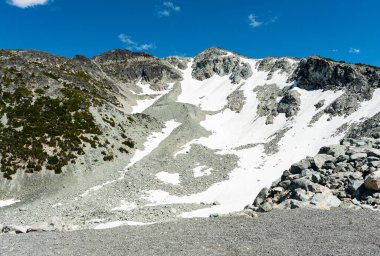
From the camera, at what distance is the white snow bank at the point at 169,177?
5652 cm

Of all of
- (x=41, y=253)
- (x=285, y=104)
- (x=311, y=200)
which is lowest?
(x=41, y=253)

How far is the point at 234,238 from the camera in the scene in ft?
60.8

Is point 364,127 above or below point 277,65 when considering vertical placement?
below

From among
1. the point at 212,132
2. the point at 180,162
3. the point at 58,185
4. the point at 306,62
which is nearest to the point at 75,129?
the point at 58,185

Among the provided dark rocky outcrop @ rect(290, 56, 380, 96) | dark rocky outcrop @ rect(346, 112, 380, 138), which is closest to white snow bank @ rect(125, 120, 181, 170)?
dark rocky outcrop @ rect(290, 56, 380, 96)

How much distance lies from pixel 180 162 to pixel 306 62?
54613mm

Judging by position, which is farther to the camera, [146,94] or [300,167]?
[146,94]

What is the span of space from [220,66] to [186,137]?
228ft

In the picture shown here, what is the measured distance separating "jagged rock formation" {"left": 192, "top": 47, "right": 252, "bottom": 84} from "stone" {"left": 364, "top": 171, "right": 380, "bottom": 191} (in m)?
98.8

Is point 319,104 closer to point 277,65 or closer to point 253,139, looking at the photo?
point 253,139

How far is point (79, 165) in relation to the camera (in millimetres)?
57469

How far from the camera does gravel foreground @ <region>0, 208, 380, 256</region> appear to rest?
16.5 m

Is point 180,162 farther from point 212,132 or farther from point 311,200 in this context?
point 311,200

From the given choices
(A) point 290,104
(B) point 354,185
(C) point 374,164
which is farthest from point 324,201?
(A) point 290,104
